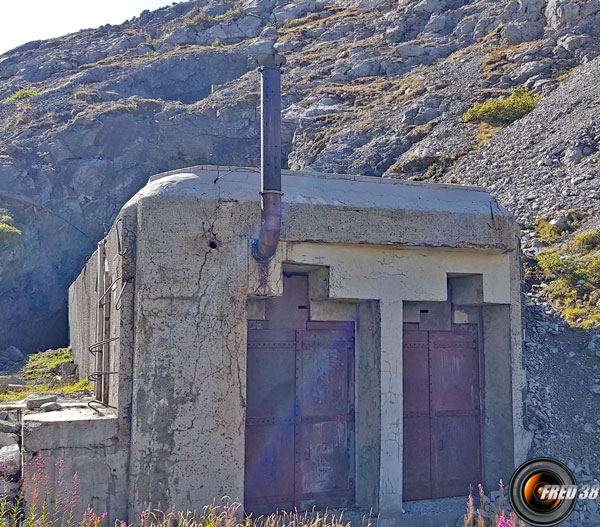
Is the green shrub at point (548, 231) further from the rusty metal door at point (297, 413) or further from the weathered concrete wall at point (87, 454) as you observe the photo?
the weathered concrete wall at point (87, 454)

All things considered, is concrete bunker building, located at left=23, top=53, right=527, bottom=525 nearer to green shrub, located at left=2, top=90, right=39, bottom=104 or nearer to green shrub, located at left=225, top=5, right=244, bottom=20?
green shrub, located at left=2, top=90, right=39, bottom=104

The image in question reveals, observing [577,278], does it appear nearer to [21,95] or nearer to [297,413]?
[297,413]

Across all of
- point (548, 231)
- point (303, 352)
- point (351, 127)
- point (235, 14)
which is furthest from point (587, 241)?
point (235, 14)

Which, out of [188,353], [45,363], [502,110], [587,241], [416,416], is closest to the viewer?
[188,353]

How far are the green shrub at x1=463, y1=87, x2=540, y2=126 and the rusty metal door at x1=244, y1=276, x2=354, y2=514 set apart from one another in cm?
1680

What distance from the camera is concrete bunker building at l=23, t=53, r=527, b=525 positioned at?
4.81m

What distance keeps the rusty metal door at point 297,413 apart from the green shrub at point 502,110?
55.1 feet

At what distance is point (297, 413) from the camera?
576cm

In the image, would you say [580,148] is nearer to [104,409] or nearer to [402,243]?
[402,243]

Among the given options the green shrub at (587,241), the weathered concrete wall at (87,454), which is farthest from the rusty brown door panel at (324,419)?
the green shrub at (587,241)

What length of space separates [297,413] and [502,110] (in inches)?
712

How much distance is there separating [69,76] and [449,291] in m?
35.9

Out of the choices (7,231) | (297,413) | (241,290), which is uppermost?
(7,231)

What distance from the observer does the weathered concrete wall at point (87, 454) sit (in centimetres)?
465
